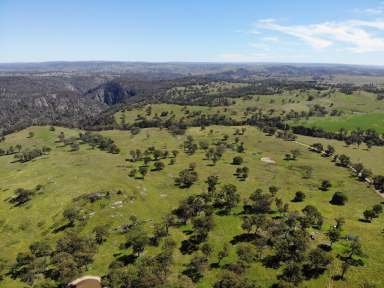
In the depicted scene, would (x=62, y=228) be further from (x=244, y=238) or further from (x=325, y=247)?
(x=325, y=247)

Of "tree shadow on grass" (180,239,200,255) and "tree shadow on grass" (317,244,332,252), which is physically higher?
"tree shadow on grass" (317,244,332,252)

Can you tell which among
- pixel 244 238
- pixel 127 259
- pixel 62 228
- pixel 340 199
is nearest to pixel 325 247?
pixel 244 238

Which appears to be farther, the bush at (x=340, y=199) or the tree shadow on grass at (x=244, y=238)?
the bush at (x=340, y=199)

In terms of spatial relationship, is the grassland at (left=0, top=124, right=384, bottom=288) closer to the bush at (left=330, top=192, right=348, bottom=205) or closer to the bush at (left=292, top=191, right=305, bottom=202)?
the bush at (left=292, top=191, right=305, bottom=202)

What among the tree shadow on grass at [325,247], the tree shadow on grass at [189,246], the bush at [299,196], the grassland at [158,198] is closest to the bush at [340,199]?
the grassland at [158,198]

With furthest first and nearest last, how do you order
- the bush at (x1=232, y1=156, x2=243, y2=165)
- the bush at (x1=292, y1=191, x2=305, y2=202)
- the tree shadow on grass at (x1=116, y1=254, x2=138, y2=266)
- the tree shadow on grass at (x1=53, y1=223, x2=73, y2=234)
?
1. the bush at (x1=232, y1=156, x2=243, y2=165)
2. the bush at (x1=292, y1=191, x2=305, y2=202)
3. the tree shadow on grass at (x1=53, y1=223, x2=73, y2=234)
4. the tree shadow on grass at (x1=116, y1=254, x2=138, y2=266)

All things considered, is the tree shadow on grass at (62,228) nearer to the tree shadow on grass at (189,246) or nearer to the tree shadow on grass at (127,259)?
the tree shadow on grass at (127,259)

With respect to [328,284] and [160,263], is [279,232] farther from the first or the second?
[160,263]

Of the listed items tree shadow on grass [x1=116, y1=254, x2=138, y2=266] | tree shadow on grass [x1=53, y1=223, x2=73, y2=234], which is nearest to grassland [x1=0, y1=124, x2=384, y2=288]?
tree shadow on grass [x1=53, y1=223, x2=73, y2=234]

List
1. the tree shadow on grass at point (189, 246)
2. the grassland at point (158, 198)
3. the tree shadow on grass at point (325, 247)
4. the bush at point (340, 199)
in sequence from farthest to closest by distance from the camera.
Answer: the bush at point (340, 199), the tree shadow on grass at point (189, 246), the tree shadow on grass at point (325, 247), the grassland at point (158, 198)
